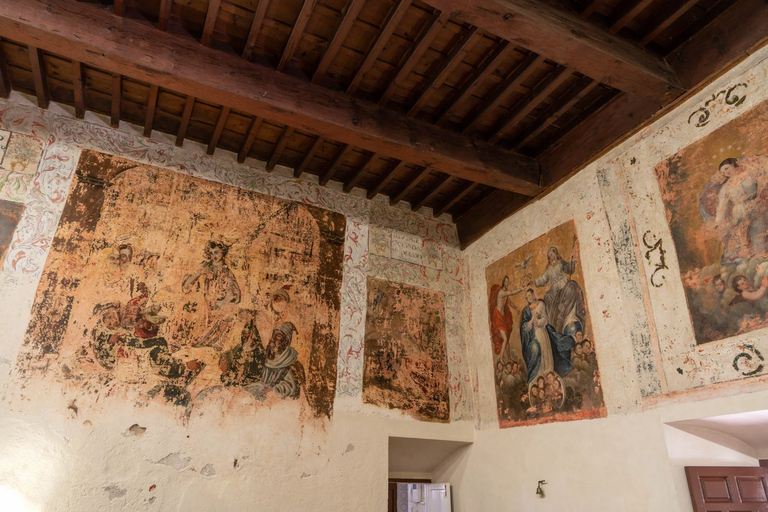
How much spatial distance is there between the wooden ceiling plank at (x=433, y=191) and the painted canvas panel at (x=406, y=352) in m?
1.20

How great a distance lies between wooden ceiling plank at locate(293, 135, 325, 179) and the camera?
19.7ft

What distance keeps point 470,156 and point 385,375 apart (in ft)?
9.00

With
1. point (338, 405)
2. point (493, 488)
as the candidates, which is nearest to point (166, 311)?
point (338, 405)

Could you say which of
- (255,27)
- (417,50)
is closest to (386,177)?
(417,50)

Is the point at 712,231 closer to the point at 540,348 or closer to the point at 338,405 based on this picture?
the point at 540,348

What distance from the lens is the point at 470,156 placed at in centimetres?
586

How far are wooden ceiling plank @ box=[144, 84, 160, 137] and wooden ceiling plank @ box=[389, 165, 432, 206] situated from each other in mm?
3035

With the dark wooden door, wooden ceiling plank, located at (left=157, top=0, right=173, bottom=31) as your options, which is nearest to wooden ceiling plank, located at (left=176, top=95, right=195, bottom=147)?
wooden ceiling plank, located at (left=157, top=0, right=173, bottom=31)

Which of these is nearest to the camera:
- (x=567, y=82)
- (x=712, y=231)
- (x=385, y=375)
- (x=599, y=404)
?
(x=712, y=231)

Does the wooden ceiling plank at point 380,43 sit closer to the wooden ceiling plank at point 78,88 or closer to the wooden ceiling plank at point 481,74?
the wooden ceiling plank at point 481,74

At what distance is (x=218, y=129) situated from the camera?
577 cm

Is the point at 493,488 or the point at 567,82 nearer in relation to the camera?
the point at 567,82

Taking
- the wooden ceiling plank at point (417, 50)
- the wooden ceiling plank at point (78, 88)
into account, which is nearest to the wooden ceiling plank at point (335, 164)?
the wooden ceiling plank at point (417, 50)

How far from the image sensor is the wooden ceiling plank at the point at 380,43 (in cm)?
433
